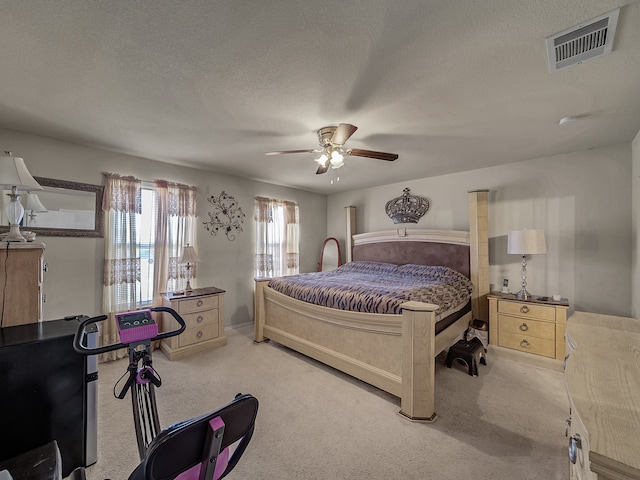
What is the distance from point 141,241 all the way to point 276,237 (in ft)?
7.03

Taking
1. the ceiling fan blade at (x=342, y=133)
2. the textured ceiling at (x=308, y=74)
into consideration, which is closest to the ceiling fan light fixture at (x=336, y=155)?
the ceiling fan blade at (x=342, y=133)

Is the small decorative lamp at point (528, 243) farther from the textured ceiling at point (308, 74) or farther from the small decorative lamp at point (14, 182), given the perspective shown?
the small decorative lamp at point (14, 182)

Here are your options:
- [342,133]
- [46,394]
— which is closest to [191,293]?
[46,394]

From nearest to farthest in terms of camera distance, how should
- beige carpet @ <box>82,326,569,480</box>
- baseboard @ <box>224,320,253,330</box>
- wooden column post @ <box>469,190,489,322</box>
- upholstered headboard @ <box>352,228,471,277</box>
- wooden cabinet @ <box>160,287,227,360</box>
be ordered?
beige carpet @ <box>82,326,569,480</box>, wooden cabinet @ <box>160,287,227,360</box>, wooden column post @ <box>469,190,489,322</box>, upholstered headboard @ <box>352,228,471,277</box>, baseboard @ <box>224,320,253,330</box>

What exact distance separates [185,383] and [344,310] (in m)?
1.74

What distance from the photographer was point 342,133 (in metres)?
2.26

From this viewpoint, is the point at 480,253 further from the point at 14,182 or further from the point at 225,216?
the point at 14,182

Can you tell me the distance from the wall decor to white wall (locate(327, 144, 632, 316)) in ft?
8.77

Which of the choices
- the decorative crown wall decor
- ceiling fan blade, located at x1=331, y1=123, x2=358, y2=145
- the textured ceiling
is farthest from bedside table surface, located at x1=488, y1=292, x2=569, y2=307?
ceiling fan blade, located at x1=331, y1=123, x2=358, y2=145

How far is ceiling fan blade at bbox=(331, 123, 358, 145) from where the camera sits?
2.16 m

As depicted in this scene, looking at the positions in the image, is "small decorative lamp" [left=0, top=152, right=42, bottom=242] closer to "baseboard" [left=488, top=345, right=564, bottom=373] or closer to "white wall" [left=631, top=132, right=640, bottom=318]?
"baseboard" [left=488, top=345, right=564, bottom=373]

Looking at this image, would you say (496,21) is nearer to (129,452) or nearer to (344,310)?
(344,310)

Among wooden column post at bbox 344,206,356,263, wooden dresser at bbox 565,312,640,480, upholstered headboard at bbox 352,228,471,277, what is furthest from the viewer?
wooden column post at bbox 344,206,356,263

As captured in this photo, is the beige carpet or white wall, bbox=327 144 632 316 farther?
white wall, bbox=327 144 632 316
